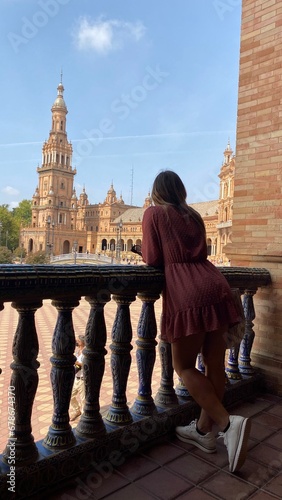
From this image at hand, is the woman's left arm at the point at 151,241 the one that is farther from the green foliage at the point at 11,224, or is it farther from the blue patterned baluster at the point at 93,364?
the green foliage at the point at 11,224

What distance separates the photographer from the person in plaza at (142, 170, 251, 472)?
2.16 metres

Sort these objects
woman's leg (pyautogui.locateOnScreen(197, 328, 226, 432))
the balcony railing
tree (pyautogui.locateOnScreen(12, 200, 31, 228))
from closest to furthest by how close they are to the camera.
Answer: the balcony railing
woman's leg (pyautogui.locateOnScreen(197, 328, 226, 432))
tree (pyautogui.locateOnScreen(12, 200, 31, 228))

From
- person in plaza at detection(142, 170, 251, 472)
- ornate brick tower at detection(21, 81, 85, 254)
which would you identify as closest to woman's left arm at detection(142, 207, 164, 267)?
person in plaza at detection(142, 170, 251, 472)

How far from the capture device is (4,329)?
42.0 ft

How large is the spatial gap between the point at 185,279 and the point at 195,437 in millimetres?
1058

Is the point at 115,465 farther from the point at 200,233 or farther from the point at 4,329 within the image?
the point at 4,329

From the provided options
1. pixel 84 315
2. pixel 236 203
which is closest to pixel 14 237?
pixel 84 315

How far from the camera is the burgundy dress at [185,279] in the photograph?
2160mm

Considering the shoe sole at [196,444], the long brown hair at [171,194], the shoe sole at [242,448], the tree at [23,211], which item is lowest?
the shoe sole at [196,444]

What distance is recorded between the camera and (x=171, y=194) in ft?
7.57

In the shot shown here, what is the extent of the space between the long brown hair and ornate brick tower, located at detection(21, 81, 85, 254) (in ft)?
305

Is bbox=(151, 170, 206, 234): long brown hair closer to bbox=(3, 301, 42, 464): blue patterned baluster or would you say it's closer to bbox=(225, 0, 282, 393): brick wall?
bbox=(3, 301, 42, 464): blue patterned baluster

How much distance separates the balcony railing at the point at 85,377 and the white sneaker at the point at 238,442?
51cm

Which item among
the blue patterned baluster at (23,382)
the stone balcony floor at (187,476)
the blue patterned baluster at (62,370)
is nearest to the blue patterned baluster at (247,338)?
the stone balcony floor at (187,476)
